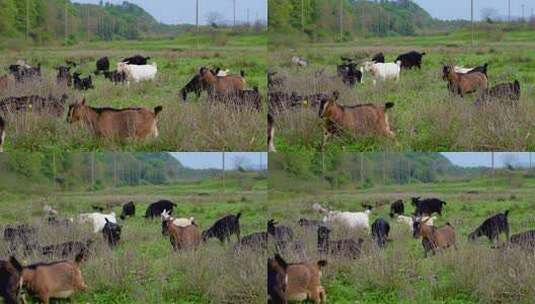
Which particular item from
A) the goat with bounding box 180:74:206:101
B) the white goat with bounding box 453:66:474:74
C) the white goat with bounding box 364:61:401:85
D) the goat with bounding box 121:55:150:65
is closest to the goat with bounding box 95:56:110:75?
the goat with bounding box 121:55:150:65

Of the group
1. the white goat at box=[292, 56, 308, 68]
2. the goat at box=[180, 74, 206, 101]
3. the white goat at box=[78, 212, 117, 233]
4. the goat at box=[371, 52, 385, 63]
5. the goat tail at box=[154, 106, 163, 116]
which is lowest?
the white goat at box=[78, 212, 117, 233]

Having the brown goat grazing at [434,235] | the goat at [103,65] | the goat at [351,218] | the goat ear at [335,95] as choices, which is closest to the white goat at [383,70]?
the goat ear at [335,95]

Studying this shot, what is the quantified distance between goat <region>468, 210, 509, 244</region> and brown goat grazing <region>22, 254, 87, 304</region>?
2867 mm

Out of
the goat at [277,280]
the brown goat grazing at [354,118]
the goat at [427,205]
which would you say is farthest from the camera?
the goat at [427,205]

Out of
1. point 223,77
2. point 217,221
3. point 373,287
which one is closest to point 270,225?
point 217,221

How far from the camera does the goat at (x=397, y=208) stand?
22.5 feet

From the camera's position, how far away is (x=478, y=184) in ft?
21.6

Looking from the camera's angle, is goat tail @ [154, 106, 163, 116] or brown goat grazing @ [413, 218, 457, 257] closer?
goat tail @ [154, 106, 163, 116]

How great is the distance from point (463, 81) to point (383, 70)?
0.67 metres

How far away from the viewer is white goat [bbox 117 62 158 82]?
7.96m

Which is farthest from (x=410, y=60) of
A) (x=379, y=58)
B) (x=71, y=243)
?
(x=71, y=243)

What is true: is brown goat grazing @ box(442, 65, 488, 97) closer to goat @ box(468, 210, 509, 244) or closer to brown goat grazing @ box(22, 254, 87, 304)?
goat @ box(468, 210, 509, 244)

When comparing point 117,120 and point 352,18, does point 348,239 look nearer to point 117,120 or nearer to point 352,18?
point 352,18

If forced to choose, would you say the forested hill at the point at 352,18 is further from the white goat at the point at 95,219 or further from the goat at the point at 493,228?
the white goat at the point at 95,219
